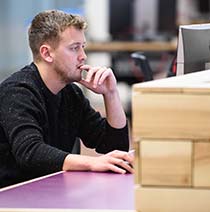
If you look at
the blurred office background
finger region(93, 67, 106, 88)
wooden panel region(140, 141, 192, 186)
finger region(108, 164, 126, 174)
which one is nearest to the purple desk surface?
finger region(108, 164, 126, 174)

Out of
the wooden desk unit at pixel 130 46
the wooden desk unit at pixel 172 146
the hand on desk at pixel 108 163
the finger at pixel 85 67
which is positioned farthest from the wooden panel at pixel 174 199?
the wooden desk unit at pixel 130 46

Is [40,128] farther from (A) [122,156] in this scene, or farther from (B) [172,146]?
(B) [172,146]

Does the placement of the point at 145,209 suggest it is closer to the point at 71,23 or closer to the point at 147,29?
the point at 71,23

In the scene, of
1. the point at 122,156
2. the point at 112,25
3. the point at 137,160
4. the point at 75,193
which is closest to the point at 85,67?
the point at 122,156

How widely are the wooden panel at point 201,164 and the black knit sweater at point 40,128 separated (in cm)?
59

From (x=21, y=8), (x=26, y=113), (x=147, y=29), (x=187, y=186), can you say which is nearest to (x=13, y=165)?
(x=26, y=113)

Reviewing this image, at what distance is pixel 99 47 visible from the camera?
7273 mm

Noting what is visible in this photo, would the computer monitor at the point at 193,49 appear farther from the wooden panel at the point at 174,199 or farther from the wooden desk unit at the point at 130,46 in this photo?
the wooden desk unit at the point at 130,46

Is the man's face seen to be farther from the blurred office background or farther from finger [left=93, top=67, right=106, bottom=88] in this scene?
the blurred office background

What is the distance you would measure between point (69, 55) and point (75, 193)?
64 centimetres

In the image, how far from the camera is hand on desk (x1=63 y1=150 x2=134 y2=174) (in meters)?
1.91

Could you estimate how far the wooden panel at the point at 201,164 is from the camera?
1.43 meters

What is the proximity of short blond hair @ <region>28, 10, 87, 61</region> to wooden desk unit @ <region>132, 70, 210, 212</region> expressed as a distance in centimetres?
79

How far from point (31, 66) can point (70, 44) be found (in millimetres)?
149
